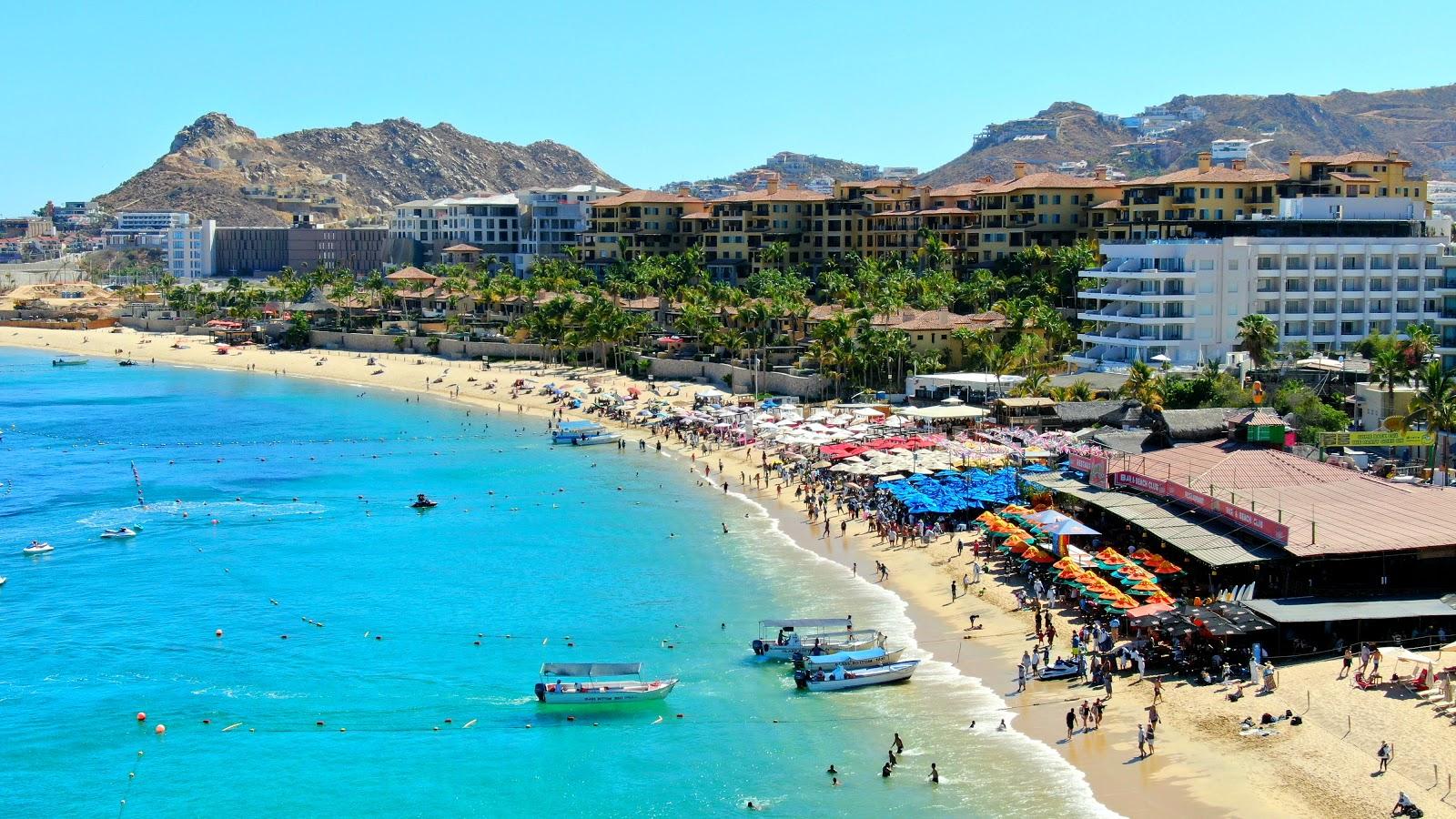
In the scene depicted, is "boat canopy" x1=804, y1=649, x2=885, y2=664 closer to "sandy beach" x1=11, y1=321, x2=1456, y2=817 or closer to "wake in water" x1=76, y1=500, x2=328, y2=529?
"sandy beach" x1=11, y1=321, x2=1456, y2=817

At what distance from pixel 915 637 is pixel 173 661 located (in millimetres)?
23346

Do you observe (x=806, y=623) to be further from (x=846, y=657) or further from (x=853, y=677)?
(x=853, y=677)

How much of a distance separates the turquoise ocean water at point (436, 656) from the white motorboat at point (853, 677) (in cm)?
39

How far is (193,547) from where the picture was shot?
61.8 meters

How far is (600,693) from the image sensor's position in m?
40.9

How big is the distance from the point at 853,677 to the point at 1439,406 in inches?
1099

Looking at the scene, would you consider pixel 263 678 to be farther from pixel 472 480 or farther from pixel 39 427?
pixel 39 427

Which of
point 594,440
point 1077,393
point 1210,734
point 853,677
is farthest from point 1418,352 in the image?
point 594,440

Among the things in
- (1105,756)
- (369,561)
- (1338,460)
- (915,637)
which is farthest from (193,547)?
(1338,460)

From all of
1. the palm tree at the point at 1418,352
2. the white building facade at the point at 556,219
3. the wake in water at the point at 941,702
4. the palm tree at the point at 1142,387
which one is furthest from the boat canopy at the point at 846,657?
the white building facade at the point at 556,219

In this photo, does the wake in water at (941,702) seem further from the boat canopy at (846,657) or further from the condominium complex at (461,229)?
the condominium complex at (461,229)

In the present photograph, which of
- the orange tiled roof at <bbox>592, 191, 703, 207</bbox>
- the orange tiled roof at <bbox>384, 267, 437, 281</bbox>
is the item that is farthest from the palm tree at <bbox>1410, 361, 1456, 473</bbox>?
the orange tiled roof at <bbox>384, 267, 437, 281</bbox>

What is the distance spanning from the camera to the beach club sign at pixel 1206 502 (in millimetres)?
42469

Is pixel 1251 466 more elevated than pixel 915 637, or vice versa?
pixel 1251 466
